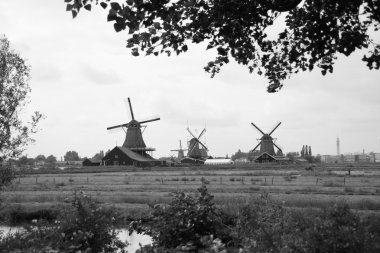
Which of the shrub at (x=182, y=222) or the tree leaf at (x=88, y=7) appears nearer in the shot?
the tree leaf at (x=88, y=7)

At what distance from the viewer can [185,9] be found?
9.34 m

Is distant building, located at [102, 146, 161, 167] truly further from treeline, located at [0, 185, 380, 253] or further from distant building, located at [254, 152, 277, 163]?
treeline, located at [0, 185, 380, 253]

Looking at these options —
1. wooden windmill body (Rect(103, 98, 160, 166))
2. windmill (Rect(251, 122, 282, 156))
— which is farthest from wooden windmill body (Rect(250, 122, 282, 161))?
wooden windmill body (Rect(103, 98, 160, 166))

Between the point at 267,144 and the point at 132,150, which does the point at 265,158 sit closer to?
the point at 267,144

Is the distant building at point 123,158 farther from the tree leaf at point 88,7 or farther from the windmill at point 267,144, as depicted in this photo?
the tree leaf at point 88,7

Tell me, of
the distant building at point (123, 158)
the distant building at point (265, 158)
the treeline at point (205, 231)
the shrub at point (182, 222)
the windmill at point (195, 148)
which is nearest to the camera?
the treeline at point (205, 231)

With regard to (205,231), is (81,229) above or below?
above

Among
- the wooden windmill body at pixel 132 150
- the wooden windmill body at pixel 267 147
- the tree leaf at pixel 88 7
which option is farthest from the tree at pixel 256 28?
the wooden windmill body at pixel 267 147

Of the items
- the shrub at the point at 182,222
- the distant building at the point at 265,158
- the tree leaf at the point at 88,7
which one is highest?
the tree leaf at the point at 88,7

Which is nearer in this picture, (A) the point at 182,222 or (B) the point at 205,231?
(A) the point at 182,222

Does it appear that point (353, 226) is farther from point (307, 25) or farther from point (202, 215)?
point (307, 25)

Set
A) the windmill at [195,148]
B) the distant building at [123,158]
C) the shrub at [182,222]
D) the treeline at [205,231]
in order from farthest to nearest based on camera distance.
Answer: the windmill at [195,148] < the distant building at [123,158] < the shrub at [182,222] < the treeline at [205,231]

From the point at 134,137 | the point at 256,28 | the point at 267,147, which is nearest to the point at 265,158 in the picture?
the point at 267,147

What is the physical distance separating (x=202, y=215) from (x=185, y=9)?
453 cm
